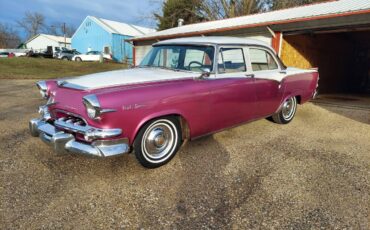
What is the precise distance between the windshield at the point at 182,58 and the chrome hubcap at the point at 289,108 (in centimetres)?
240

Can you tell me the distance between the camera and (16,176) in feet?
11.6

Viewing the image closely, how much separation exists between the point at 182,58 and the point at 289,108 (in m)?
2.90

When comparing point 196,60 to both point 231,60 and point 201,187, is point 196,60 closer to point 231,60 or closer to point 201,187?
point 231,60

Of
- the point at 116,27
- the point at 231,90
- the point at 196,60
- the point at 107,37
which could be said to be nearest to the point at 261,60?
the point at 231,90

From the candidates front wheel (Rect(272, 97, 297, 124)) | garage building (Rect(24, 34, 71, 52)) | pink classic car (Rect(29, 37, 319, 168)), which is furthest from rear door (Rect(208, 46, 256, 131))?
garage building (Rect(24, 34, 71, 52))

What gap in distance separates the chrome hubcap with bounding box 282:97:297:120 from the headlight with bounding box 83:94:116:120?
408cm

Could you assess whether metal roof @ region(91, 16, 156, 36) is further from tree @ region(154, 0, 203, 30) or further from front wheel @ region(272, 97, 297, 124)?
front wheel @ region(272, 97, 297, 124)

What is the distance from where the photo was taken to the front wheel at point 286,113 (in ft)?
19.7

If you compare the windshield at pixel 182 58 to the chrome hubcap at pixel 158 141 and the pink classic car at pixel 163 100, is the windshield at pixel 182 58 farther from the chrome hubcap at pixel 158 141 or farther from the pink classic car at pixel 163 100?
the chrome hubcap at pixel 158 141

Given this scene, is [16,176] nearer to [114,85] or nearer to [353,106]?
[114,85]

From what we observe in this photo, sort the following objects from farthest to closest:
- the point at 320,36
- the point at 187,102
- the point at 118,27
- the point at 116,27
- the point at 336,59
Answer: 1. the point at 118,27
2. the point at 116,27
3. the point at 336,59
4. the point at 320,36
5. the point at 187,102

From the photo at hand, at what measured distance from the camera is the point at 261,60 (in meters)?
5.27

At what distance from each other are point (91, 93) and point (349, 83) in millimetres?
14773

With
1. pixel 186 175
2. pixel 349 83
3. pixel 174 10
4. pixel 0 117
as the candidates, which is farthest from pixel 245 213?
pixel 174 10
